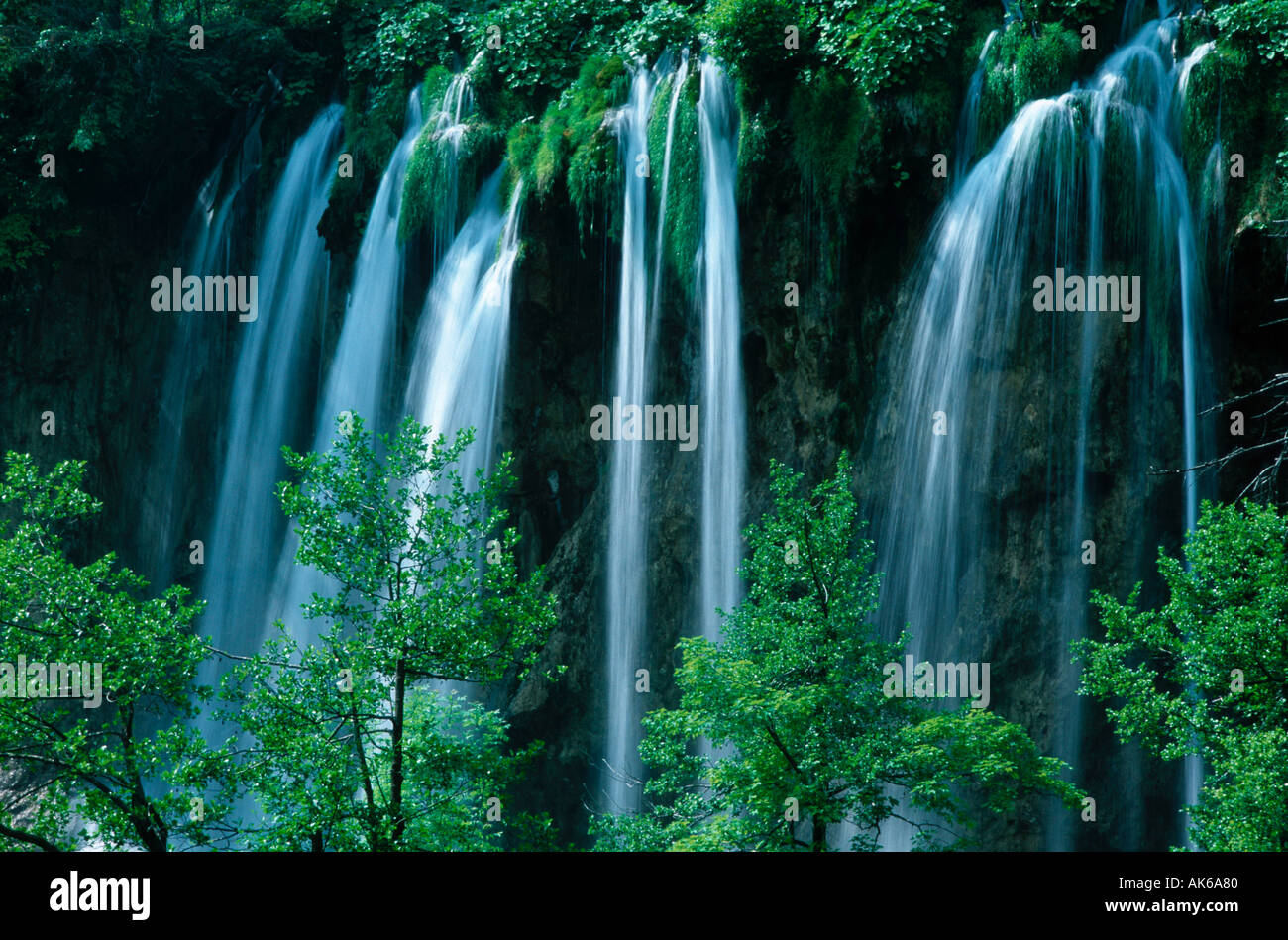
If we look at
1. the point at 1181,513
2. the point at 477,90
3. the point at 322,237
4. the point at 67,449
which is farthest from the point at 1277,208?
the point at 67,449

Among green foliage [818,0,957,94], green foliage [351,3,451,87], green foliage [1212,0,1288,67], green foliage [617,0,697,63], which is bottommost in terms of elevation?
green foliage [1212,0,1288,67]

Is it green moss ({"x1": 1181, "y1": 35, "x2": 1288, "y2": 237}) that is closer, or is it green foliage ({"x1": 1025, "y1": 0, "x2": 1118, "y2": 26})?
green moss ({"x1": 1181, "y1": 35, "x2": 1288, "y2": 237})

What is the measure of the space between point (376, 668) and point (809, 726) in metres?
5.31

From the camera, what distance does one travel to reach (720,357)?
25469 millimetres

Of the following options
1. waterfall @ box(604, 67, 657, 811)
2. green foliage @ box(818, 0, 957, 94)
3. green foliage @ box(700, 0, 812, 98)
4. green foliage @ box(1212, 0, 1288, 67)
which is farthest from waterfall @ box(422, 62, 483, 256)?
green foliage @ box(1212, 0, 1288, 67)

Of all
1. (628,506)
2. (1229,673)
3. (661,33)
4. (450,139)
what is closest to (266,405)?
(450,139)

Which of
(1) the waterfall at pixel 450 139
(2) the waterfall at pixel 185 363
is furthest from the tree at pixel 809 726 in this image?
(2) the waterfall at pixel 185 363

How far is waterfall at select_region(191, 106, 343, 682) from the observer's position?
106ft

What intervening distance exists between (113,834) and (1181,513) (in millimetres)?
17120

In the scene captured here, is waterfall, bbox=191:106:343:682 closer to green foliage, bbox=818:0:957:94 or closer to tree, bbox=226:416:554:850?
green foliage, bbox=818:0:957:94

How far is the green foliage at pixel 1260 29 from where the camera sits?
70.2ft

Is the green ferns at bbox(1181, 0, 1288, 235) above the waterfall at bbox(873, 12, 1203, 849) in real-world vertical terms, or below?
above

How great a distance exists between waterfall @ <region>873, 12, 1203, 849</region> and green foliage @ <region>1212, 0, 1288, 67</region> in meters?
1.04

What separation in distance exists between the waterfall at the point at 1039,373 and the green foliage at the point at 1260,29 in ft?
3.40
